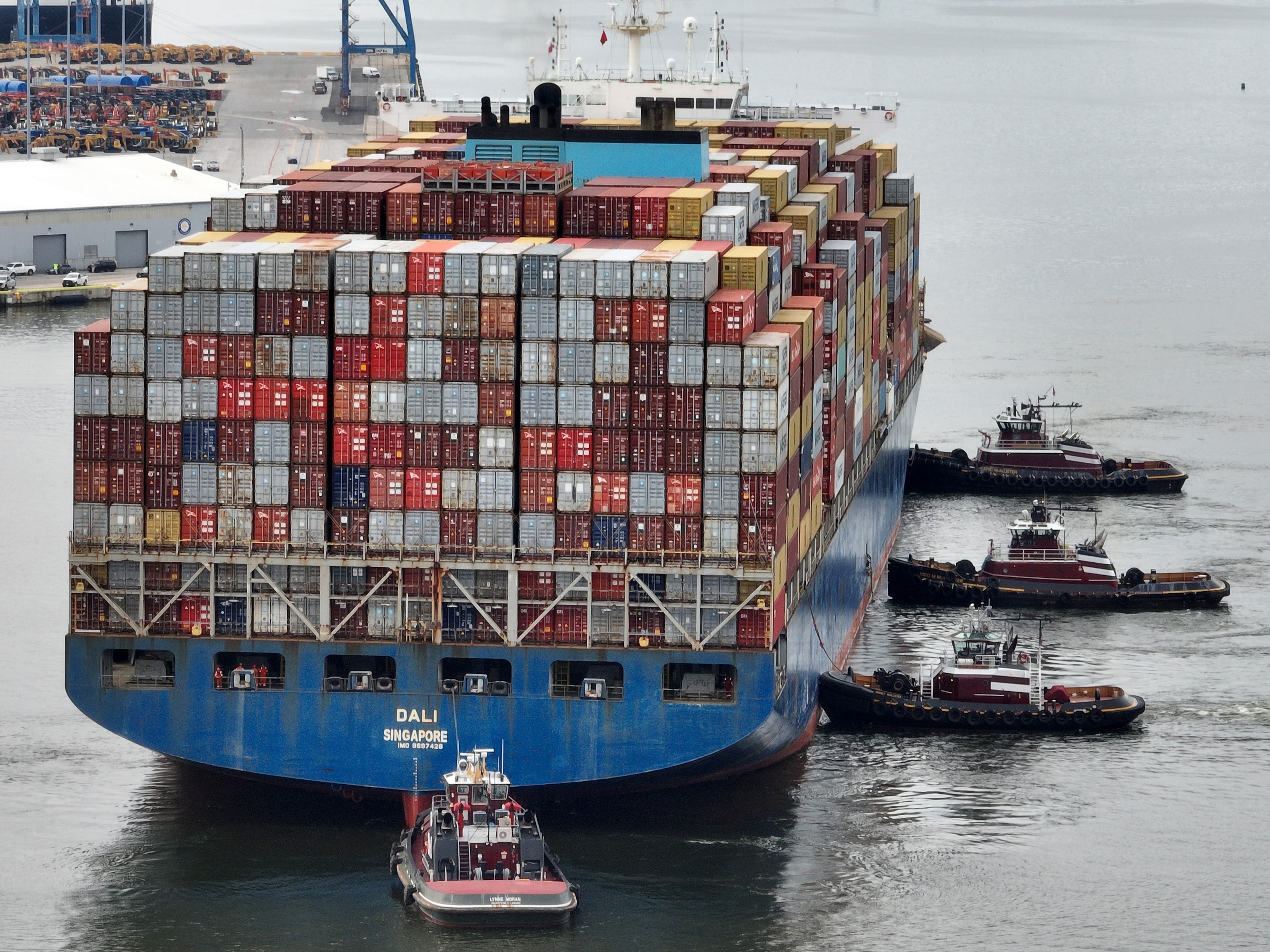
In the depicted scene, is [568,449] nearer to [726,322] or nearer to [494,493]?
[494,493]

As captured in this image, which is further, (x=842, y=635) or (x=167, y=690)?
(x=842, y=635)

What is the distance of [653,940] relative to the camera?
47219 millimetres

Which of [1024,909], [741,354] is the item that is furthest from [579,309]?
[1024,909]

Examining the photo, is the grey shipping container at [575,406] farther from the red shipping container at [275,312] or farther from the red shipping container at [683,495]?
the red shipping container at [275,312]

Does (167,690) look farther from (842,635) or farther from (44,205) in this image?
(44,205)

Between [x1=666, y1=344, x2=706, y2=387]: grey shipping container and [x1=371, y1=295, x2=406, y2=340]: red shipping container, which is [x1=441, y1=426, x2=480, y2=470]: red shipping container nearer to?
[x1=371, y1=295, x2=406, y2=340]: red shipping container

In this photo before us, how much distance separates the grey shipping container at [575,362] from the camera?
51.0 metres

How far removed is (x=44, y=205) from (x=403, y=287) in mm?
90532

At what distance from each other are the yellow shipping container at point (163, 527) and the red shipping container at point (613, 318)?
9.83 m

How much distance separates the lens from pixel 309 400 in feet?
168

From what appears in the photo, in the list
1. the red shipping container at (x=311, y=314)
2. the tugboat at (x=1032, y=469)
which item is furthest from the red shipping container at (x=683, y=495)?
the tugboat at (x=1032, y=469)

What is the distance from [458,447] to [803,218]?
18395 mm

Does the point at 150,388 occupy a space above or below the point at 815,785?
above

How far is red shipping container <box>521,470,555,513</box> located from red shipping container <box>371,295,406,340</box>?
3797 mm
